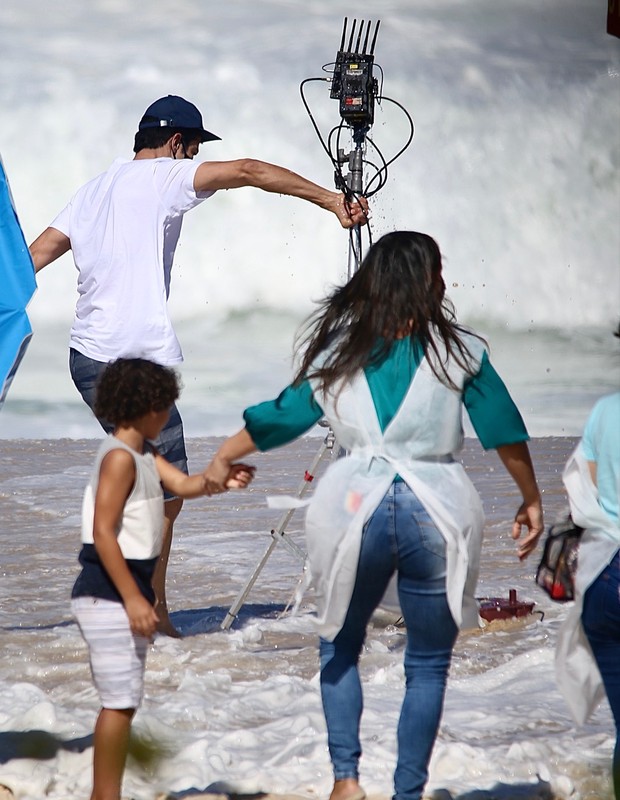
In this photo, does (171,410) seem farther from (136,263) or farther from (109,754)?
(109,754)

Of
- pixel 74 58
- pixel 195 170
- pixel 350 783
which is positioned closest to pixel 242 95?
pixel 74 58

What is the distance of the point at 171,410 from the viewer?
11.2ft

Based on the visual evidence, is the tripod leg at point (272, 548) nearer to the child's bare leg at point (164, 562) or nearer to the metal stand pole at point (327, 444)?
the metal stand pole at point (327, 444)

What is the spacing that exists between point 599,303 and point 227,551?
311 inches

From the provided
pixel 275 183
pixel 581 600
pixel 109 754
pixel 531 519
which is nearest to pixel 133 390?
pixel 109 754

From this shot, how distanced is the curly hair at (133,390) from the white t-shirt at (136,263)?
3.24 feet

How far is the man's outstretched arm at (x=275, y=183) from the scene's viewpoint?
3.01m

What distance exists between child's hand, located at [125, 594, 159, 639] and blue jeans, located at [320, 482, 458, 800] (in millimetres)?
353

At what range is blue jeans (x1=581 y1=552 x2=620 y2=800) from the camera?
2059mm

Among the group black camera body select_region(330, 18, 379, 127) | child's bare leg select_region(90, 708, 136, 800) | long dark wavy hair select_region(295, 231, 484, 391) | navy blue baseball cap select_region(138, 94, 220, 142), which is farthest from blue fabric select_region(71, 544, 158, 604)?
black camera body select_region(330, 18, 379, 127)

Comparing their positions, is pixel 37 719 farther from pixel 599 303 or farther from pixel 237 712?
pixel 599 303

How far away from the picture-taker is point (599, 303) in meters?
12.5

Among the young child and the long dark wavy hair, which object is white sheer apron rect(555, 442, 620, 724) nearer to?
the long dark wavy hair

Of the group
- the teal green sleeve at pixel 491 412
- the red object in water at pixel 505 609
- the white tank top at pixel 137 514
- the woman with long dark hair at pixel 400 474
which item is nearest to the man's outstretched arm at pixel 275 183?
the woman with long dark hair at pixel 400 474
